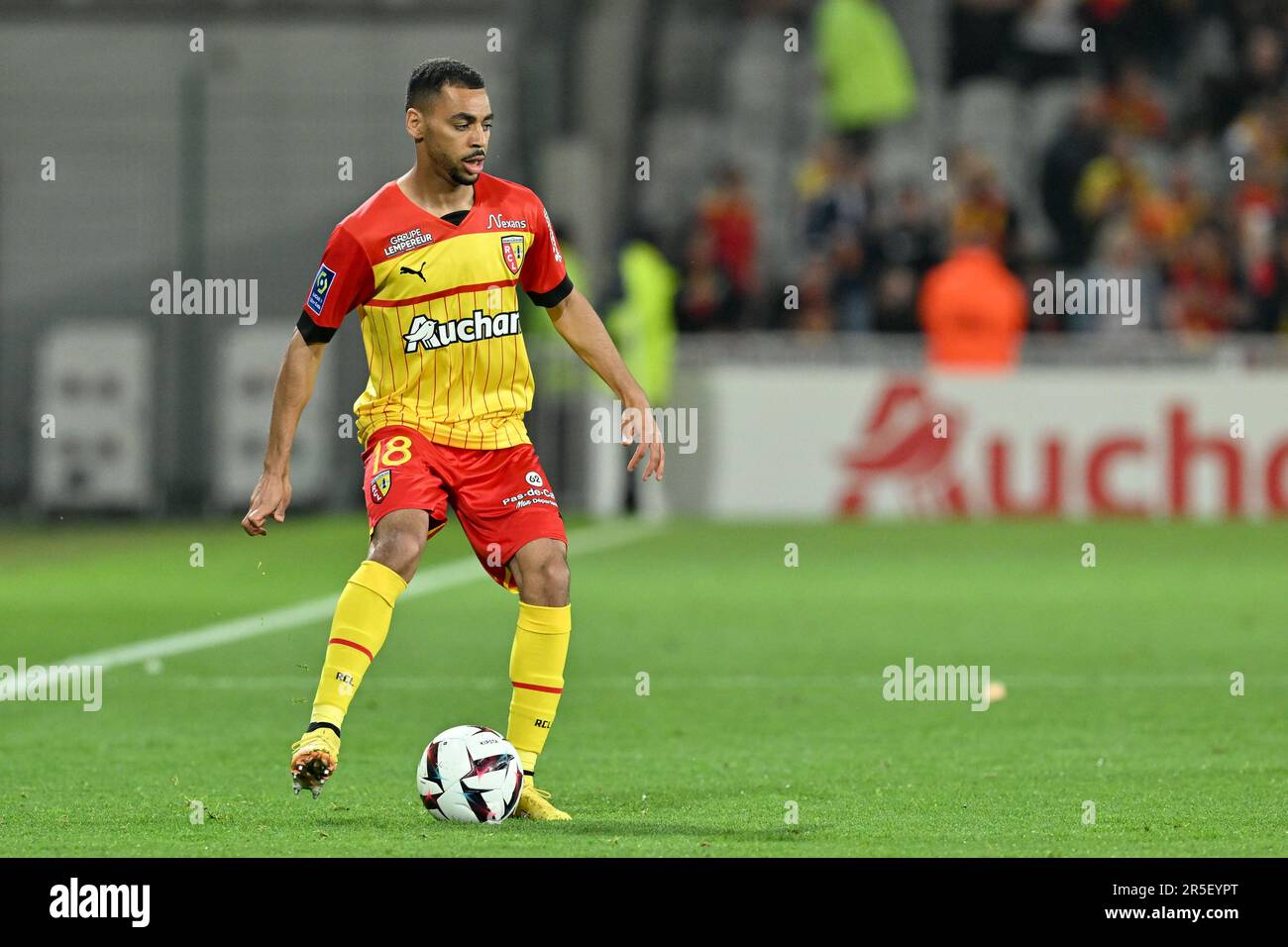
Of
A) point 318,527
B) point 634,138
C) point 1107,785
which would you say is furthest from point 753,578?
point 634,138

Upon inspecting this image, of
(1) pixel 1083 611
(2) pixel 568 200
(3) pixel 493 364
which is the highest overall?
(2) pixel 568 200

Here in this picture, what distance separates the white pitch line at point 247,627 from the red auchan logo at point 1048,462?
436 centimetres

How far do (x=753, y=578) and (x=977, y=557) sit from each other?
205 centimetres

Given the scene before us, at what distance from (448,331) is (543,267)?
1.25ft

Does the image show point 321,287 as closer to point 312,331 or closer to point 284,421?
point 312,331

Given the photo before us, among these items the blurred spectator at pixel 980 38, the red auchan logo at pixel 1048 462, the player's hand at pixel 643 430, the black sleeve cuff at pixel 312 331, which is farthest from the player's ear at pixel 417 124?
the blurred spectator at pixel 980 38

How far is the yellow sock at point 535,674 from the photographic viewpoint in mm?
6617

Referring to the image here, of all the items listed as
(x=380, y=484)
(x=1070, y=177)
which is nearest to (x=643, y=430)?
(x=380, y=484)

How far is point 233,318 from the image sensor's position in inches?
825

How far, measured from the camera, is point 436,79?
6395 millimetres

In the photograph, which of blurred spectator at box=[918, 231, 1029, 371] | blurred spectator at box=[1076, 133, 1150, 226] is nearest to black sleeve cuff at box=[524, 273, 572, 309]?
blurred spectator at box=[918, 231, 1029, 371]

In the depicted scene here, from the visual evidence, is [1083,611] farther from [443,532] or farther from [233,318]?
[233,318]

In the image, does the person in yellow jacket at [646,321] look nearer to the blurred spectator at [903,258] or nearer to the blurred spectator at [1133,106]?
the blurred spectator at [903,258]

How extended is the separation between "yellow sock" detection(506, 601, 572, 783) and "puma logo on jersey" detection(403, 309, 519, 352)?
730 mm
